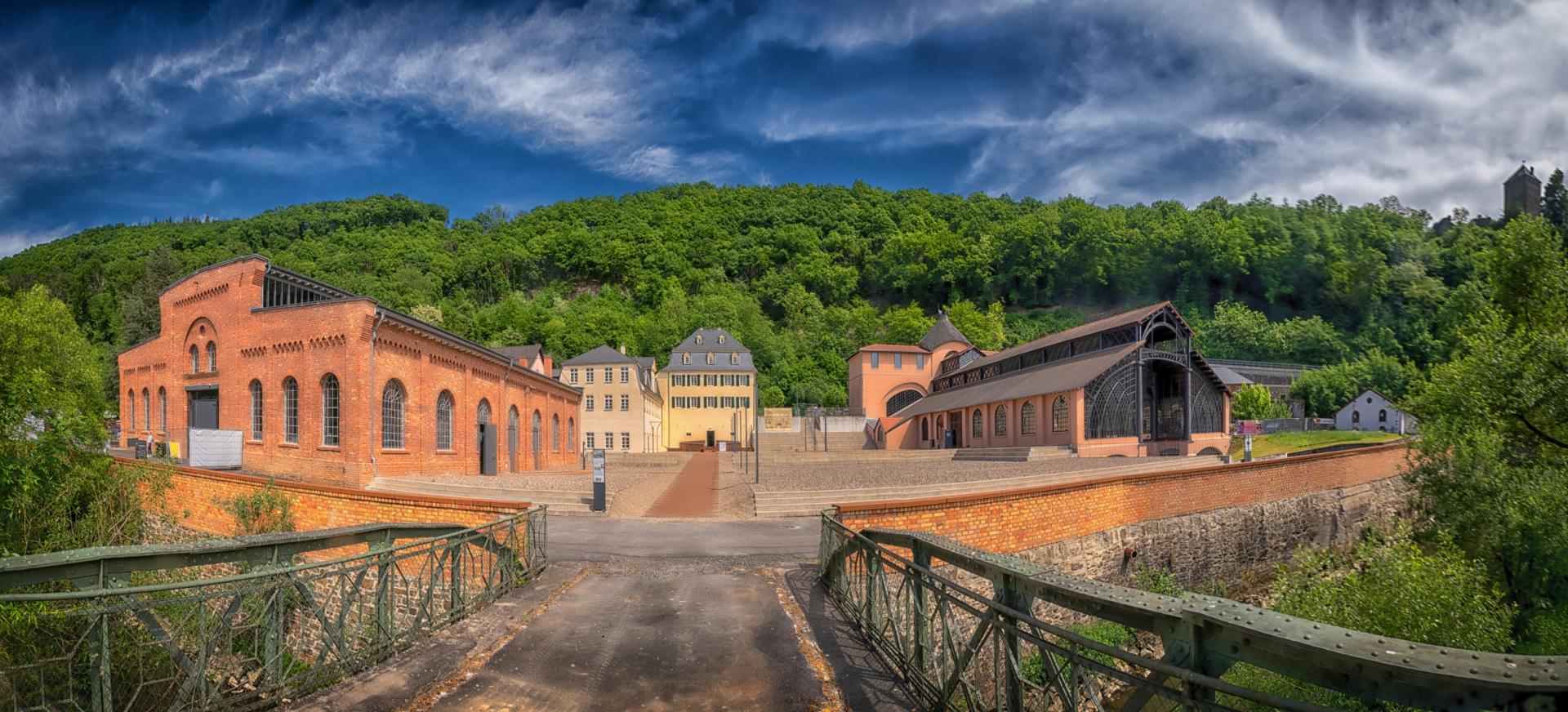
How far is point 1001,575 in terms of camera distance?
4.47m

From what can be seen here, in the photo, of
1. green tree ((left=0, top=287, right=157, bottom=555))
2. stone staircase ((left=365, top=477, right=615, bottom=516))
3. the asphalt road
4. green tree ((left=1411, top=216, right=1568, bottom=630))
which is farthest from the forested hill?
the asphalt road

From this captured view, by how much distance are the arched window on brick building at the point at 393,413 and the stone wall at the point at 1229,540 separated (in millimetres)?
20318

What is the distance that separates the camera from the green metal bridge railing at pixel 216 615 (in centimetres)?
473

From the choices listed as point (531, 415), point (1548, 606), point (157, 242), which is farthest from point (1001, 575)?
point (157, 242)

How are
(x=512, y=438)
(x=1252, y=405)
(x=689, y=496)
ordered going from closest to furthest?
(x=689, y=496) < (x=512, y=438) < (x=1252, y=405)

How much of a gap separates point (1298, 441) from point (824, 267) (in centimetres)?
6391

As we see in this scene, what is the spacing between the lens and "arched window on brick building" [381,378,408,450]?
77.4ft

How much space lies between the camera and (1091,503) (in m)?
14.6

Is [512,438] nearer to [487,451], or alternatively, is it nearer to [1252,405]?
[487,451]

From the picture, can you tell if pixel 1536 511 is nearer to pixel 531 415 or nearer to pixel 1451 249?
pixel 531 415

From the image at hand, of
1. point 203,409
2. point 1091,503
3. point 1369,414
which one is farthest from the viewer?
point 1369,414

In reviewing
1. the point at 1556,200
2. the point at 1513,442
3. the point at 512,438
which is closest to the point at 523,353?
the point at 512,438

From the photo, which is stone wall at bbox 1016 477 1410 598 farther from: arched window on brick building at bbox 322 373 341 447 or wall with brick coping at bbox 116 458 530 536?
arched window on brick building at bbox 322 373 341 447

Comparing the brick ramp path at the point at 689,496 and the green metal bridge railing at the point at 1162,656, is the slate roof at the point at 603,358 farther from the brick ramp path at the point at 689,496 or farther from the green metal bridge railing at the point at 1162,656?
the green metal bridge railing at the point at 1162,656
